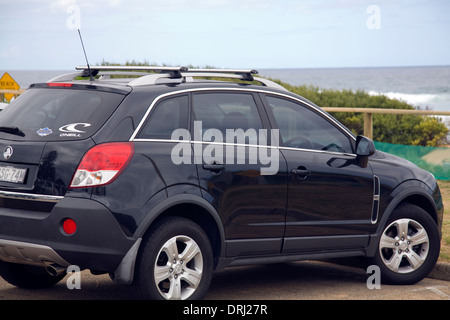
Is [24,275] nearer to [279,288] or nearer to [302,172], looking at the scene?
[279,288]

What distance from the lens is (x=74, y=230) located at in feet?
18.7

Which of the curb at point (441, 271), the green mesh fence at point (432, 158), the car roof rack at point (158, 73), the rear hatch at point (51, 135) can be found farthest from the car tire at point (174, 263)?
the green mesh fence at point (432, 158)

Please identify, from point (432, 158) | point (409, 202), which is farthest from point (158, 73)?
point (432, 158)

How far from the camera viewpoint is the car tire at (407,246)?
7.55 meters

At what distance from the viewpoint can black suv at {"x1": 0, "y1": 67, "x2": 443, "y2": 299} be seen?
577 centimetres

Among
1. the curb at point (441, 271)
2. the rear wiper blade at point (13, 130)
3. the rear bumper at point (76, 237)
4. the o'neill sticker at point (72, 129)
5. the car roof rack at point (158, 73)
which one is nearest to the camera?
the rear bumper at point (76, 237)

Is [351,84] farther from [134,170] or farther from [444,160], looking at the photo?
[134,170]

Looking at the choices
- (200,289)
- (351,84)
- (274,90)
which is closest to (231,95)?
(274,90)

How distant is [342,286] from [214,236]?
1694mm

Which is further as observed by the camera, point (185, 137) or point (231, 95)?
point (231, 95)

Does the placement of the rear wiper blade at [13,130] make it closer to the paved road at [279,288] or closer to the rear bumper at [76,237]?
the rear bumper at [76,237]

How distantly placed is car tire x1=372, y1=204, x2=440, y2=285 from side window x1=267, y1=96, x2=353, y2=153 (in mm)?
868

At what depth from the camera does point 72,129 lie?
5.98m

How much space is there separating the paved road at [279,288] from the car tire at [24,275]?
6cm
